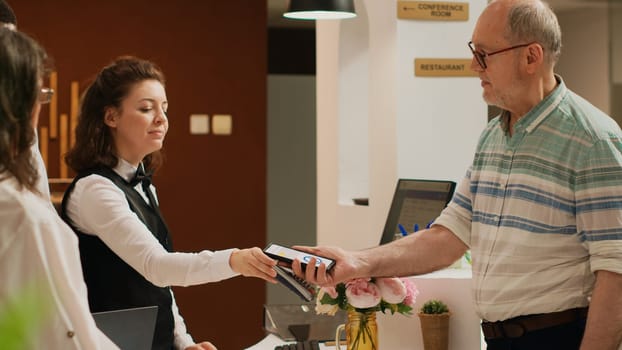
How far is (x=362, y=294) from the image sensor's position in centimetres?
263

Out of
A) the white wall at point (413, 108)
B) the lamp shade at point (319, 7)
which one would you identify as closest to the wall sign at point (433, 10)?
the white wall at point (413, 108)

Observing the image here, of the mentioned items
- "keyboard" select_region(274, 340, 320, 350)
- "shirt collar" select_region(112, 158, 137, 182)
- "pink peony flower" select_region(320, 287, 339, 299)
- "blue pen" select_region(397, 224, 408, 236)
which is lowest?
"keyboard" select_region(274, 340, 320, 350)

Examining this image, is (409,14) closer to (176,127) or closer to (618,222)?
(618,222)

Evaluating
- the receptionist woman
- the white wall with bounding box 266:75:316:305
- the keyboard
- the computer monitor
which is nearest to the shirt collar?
the receptionist woman

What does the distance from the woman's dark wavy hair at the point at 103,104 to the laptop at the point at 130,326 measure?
0.60 m

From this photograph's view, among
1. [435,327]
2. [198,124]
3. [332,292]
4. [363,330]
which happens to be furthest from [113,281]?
[198,124]

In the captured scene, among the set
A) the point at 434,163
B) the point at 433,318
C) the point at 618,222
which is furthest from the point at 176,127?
the point at 618,222

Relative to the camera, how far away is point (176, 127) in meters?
7.27

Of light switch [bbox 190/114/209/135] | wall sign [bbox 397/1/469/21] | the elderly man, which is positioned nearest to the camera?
the elderly man

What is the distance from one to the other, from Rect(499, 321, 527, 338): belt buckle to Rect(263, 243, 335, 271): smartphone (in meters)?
0.53

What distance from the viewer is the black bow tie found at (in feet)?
9.11

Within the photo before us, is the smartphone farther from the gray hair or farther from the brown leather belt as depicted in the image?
the gray hair

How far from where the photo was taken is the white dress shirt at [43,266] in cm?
146

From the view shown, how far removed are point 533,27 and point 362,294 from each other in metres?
0.88
